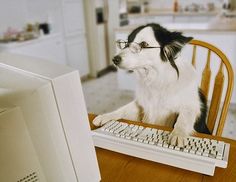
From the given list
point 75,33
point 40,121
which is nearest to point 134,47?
point 40,121

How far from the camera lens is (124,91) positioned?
3.36m

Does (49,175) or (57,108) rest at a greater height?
(57,108)

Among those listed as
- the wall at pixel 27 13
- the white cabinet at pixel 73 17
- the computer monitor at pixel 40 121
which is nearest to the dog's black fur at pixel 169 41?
the computer monitor at pixel 40 121

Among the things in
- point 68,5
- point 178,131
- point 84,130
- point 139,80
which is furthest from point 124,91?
point 84,130

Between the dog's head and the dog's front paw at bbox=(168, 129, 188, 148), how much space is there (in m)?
0.29

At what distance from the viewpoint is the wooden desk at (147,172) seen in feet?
2.23

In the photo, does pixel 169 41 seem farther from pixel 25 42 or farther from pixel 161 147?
pixel 25 42

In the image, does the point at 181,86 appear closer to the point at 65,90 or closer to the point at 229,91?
the point at 229,91

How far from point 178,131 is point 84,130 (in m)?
0.45

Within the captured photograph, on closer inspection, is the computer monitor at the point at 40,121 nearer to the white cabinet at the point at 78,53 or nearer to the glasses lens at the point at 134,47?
the glasses lens at the point at 134,47

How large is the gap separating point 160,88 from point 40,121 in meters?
0.69

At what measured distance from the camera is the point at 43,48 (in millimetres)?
3029

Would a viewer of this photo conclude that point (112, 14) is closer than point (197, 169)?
No

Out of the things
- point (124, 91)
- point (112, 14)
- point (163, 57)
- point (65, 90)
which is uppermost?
point (65, 90)
